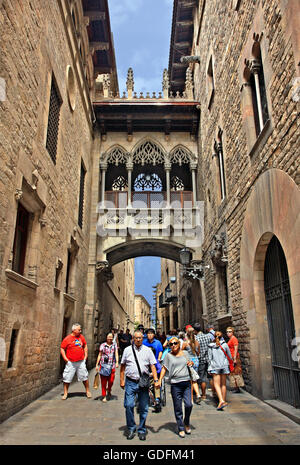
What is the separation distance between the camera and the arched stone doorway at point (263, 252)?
17.1ft

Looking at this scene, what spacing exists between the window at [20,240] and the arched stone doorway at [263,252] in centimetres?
462

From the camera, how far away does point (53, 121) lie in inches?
359

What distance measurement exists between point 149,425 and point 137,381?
39.9 inches

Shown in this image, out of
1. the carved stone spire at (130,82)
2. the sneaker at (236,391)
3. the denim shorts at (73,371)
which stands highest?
the carved stone spire at (130,82)

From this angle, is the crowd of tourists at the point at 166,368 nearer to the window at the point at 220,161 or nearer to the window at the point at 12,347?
the window at the point at 12,347

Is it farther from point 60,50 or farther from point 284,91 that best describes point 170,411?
point 60,50

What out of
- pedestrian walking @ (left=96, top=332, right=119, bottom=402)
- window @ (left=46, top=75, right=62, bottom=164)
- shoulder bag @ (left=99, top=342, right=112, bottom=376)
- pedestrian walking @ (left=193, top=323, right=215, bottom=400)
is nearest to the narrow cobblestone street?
pedestrian walking @ (left=193, top=323, right=215, bottom=400)

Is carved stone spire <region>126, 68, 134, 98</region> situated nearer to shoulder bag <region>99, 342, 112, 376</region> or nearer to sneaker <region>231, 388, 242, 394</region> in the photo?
shoulder bag <region>99, 342, 112, 376</region>

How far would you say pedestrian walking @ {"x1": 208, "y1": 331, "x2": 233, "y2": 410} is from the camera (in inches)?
245

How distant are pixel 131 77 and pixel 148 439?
1544 centimetres

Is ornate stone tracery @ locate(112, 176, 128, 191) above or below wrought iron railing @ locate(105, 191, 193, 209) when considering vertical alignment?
above

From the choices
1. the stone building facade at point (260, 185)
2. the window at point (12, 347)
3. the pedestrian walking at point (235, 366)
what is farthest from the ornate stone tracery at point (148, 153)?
the window at point (12, 347)

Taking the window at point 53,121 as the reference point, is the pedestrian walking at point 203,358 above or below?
below

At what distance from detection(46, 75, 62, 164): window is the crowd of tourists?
4.34 metres
